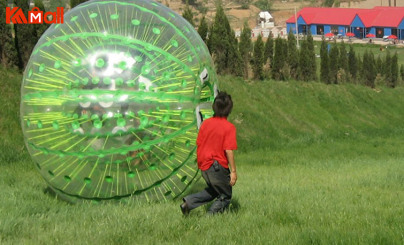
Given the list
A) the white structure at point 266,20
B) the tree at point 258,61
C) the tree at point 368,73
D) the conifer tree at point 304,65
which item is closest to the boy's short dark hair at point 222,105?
the tree at point 258,61

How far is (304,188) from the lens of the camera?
25.4 feet

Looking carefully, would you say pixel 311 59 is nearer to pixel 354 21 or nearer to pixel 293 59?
pixel 293 59

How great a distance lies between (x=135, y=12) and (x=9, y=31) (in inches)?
352

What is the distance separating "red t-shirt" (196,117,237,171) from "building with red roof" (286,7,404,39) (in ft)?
220

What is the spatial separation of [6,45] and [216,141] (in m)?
9.95

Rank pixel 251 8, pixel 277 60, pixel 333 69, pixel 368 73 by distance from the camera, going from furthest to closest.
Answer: pixel 251 8
pixel 368 73
pixel 333 69
pixel 277 60

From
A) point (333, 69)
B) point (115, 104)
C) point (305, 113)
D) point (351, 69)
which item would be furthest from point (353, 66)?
point (115, 104)

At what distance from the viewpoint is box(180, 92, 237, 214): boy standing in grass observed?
5.29m

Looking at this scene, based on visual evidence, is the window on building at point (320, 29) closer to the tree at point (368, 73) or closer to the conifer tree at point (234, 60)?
the tree at point (368, 73)

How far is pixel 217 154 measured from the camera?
5301mm

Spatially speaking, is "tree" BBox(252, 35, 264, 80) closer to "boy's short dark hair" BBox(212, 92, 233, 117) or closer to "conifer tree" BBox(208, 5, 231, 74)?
"conifer tree" BBox(208, 5, 231, 74)

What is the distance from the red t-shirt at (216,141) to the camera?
17.3 ft

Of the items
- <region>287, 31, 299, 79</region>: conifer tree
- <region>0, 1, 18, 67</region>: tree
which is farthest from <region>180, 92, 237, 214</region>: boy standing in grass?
<region>287, 31, 299, 79</region>: conifer tree

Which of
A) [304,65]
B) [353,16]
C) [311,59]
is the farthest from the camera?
[353,16]
